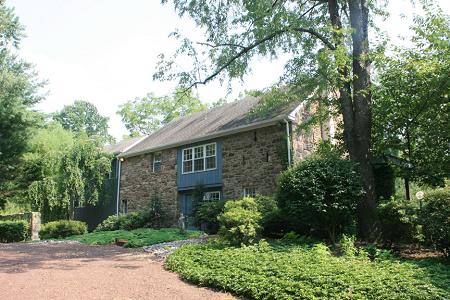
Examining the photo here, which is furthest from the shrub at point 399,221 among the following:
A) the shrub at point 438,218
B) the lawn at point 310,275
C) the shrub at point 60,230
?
the shrub at point 60,230

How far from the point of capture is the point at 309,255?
8.20 m

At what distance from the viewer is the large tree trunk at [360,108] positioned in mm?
11320

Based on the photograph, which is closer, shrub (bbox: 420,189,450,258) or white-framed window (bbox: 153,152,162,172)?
shrub (bbox: 420,189,450,258)

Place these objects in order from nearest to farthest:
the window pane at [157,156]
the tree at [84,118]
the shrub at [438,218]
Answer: the shrub at [438,218]
the window pane at [157,156]
the tree at [84,118]

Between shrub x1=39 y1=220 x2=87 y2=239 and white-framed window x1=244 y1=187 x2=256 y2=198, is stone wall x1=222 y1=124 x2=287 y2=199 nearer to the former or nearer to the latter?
white-framed window x1=244 y1=187 x2=256 y2=198

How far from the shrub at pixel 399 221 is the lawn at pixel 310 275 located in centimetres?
179

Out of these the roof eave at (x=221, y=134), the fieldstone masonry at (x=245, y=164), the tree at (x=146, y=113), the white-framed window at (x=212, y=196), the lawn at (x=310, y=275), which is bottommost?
the lawn at (x=310, y=275)

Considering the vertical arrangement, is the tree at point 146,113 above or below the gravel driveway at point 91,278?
above

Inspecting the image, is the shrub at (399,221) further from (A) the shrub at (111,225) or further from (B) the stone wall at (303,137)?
(A) the shrub at (111,225)

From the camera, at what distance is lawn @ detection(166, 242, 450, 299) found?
19.5ft

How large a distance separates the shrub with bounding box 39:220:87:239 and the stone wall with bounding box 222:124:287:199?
789cm

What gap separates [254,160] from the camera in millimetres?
17438

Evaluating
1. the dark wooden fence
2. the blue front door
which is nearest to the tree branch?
the blue front door

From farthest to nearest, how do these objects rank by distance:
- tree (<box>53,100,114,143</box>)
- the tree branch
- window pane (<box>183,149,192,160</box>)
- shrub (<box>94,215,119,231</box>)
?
tree (<box>53,100,114,143</box>) < shrub (<box>94,215,119,231</box>) < window pane (<box>183,149,192,160</box>) < the tree branch
